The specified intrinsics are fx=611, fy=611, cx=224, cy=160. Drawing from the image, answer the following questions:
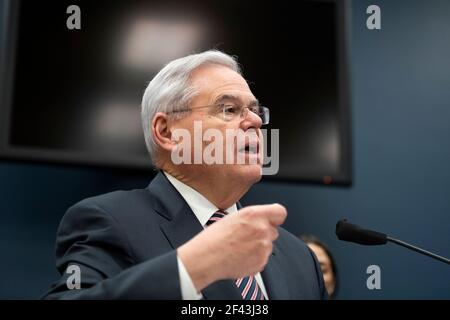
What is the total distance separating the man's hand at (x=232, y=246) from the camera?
834 millimetres

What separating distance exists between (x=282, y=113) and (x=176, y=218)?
4.59 ft

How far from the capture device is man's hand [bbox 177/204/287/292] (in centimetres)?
83

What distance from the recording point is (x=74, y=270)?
947mm

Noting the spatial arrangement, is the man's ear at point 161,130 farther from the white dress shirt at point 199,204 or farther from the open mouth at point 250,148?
the open mouth at point 250,148

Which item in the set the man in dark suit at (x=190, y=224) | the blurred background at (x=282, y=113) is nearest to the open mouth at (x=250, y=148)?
the man in dark suit at (x=190, y=224)

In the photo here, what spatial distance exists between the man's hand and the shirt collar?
0.33 meters

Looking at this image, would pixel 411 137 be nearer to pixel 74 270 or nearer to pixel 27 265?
pixel 27 265

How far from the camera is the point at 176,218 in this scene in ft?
3.73

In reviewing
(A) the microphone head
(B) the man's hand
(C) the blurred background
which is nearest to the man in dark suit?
(B) the man's hand

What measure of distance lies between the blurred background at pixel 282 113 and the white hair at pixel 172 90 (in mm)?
874

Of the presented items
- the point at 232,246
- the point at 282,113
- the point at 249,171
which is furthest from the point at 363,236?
the point at 282,113

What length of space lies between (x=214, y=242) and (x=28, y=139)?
1.53 metres

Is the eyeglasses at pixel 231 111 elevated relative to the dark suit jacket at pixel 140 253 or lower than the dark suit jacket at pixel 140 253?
elevated

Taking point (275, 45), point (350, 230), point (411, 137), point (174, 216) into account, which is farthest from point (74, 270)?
point (411, 137)
